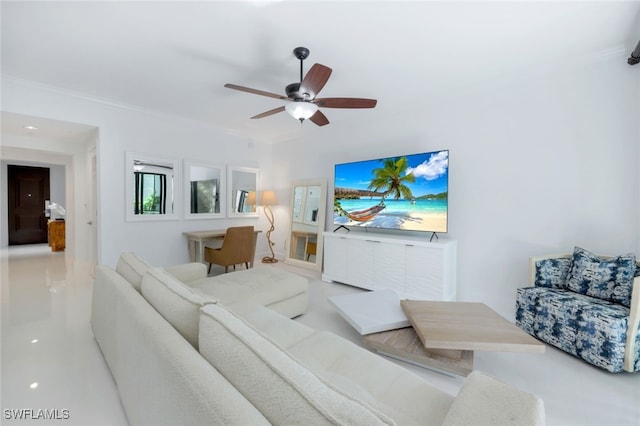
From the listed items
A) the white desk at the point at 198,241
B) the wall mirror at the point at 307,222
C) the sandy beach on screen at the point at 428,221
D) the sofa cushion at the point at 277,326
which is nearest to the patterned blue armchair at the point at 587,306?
the sandy beach on screen at the point at 428,221

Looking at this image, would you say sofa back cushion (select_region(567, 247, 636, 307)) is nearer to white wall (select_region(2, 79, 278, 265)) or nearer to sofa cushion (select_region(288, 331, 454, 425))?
sofa cushion (select_region(288, 331, 454, 425))

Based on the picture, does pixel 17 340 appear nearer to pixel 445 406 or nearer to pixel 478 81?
pixel 445 406

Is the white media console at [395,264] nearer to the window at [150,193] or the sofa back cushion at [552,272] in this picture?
the sofa back cushion at [552,272]

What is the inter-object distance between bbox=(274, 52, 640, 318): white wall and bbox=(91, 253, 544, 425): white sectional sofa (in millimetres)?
2446

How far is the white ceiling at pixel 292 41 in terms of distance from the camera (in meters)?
2.01

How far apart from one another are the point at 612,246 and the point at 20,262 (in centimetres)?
887

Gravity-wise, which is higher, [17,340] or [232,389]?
[232,389]

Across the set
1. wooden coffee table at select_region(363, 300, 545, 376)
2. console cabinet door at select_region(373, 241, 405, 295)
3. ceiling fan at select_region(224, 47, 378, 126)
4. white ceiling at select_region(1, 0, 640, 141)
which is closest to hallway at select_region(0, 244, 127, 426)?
wooden coffee table at select_region(363, 300, 545, 376)

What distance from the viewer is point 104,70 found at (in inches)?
115

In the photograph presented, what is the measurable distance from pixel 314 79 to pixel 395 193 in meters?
1.96

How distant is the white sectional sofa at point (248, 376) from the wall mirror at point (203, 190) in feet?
9.78

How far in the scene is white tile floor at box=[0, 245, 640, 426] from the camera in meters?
1.53

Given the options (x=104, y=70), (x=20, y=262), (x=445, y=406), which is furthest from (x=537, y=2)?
(x=20, y=262)

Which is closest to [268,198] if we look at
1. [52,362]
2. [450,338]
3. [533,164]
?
[52,362]
